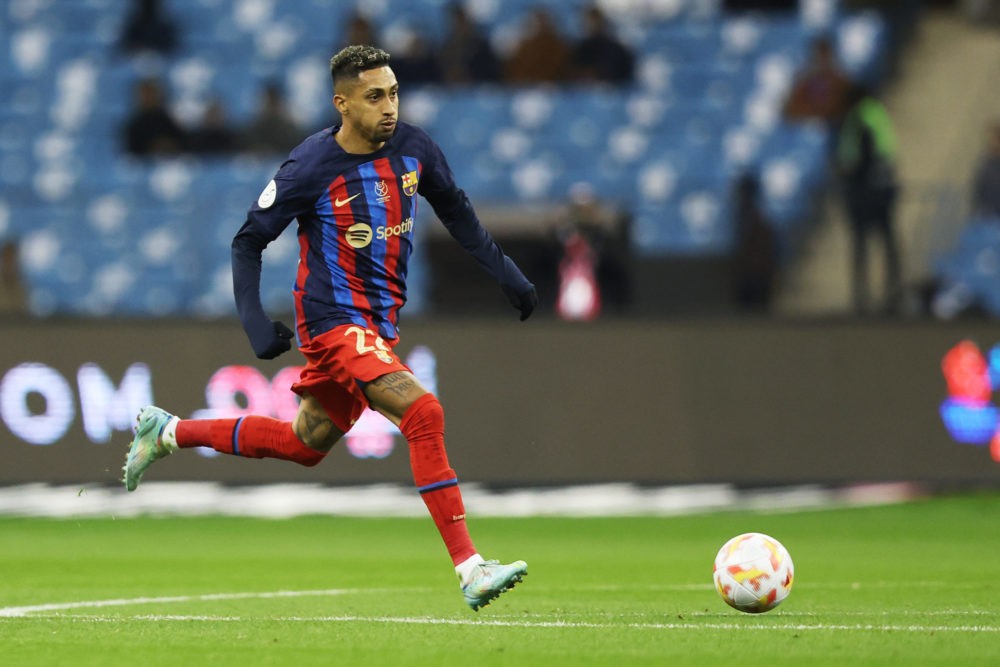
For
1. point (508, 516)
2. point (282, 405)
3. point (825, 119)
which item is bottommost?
point (508, 516)

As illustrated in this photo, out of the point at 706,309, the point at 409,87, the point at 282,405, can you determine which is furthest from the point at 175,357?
the point at 409,87

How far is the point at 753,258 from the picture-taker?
48.7 feet

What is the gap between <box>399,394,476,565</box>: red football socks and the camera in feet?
23.2

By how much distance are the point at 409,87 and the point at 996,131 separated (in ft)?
20.3

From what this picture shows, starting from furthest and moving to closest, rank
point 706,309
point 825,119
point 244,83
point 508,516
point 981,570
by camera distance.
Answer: point 244,83 < point 825,119 < point 706,309 < point 508,516 < point 981,570

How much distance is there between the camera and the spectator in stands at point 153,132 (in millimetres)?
18938

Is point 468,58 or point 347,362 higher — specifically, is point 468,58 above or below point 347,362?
above

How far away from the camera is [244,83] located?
20.1 m

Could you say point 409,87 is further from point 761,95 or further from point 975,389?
point 975,389

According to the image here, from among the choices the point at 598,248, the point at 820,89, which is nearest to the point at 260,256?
the point at 598,248

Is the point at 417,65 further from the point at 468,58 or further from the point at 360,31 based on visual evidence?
the point at 360,31

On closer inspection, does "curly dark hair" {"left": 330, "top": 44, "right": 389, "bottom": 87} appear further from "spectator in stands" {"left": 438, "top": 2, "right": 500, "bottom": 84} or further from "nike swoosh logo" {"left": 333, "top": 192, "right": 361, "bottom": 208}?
"spectator in stands" {"left": 438, "top": 2, "right": 500, "bottom": 84}

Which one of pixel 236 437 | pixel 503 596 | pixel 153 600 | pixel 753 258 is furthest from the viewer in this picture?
pixel 753 258

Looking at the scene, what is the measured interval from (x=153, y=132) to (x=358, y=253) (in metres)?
12.1
